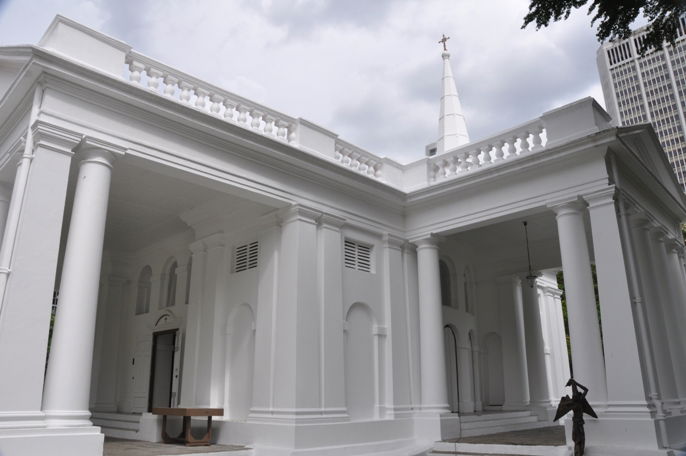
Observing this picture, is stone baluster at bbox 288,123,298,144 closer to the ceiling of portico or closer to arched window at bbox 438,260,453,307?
the ceiling of portico

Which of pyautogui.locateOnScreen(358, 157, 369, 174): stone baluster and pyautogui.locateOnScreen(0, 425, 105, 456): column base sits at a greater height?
pyautogui.locateOnScreen(358, 157, 369, 174): stone baluster

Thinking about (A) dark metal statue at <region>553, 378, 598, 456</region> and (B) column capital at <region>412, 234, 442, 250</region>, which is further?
(B) column capital at <region>412, 234, 442, 250</region>

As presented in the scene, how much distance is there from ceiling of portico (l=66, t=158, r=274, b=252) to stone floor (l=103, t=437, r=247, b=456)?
14.4 ft

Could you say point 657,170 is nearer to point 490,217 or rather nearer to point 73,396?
point 490,217

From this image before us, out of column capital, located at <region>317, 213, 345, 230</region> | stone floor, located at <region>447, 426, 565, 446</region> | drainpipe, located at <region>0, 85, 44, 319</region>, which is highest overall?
column capital, located at <region>317, 213, 345, 230</region>

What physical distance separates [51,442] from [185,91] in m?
5.75

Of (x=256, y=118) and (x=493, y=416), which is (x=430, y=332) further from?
(x=256, y=118)

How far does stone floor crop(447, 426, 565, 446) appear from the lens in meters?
10.5

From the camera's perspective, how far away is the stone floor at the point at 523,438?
10.5m

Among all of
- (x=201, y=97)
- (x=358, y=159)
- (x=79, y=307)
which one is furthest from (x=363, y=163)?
(x=79, y=307)

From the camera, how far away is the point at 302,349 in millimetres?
10094

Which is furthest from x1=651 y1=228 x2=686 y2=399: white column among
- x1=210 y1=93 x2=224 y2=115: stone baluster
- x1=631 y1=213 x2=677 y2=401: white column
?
x1=210 y1=93 x2=224 y2=115: stone baluster

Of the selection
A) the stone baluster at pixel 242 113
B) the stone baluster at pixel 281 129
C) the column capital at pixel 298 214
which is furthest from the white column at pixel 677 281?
the stone baluster at pixel 242 113

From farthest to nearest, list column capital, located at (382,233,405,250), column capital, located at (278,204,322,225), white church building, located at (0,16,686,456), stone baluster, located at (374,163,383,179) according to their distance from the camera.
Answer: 1. stone baluster, located at (374,163,383,179)
2. column capital, located at (382,233,405,250)
3. column capital, located at (278,204,322,225)
4. white church building, located at (0,16,686,456)
